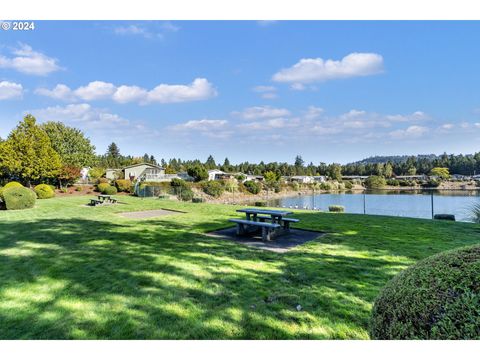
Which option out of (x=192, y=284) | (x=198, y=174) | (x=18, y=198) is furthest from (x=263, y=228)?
(x=198, y=174)

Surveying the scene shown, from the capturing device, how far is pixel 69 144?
35.8 meters

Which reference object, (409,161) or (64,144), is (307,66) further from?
(409,161)

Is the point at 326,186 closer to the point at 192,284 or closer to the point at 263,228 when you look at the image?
the point at 263,228

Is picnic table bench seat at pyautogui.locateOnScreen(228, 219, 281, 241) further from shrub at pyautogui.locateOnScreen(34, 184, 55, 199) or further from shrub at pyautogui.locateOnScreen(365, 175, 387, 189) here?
shrub at pyautogui.locateOnScreen(365, 175, 387, 189)

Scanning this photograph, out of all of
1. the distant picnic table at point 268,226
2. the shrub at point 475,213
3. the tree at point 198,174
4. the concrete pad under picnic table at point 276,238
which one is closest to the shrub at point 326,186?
the tree at point 198,174

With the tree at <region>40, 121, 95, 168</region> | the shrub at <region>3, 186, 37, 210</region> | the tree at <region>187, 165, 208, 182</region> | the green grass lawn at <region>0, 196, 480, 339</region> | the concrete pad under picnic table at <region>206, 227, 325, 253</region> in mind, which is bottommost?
the concrete pad under picnic table at <region>206, 227, 325, 253</region>

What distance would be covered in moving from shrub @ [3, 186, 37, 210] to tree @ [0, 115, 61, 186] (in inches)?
544

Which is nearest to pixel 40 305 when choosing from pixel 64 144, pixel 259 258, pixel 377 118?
pixel 259 258

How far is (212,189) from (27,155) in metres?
20.8

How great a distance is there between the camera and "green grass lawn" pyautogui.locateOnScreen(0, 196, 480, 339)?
250cm

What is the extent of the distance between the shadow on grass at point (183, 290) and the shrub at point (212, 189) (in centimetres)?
3018

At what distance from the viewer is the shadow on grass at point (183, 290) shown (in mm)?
2486

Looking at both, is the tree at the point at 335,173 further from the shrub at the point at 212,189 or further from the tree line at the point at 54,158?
the shrub at the point at 212,189

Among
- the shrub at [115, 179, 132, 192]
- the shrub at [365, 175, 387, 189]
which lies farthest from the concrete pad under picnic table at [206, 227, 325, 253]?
the shrub at [365, 175, 387, 189]
